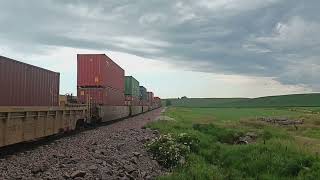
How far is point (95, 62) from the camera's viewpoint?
32.6 m

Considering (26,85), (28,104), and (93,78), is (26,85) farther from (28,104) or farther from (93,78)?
(93,78)

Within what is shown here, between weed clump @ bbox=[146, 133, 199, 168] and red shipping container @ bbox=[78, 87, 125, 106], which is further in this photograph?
red shipping container @ bbox=[78, 87, 125, 106]

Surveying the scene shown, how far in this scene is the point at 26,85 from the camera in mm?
18656

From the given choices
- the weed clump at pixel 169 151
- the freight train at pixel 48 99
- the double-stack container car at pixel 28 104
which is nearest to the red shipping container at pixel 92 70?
the freight train at pixel 48 99

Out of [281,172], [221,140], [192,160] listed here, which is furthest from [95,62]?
[281,172]

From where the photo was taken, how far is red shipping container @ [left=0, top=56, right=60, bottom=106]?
16406 millimetres

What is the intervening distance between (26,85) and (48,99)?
3.13m

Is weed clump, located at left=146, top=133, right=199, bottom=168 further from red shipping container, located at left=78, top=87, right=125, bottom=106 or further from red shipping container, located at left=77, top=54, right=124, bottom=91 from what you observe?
red shipping container, located at left=77, top=54, right=124, bottom=91

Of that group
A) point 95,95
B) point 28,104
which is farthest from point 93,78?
point 28,104

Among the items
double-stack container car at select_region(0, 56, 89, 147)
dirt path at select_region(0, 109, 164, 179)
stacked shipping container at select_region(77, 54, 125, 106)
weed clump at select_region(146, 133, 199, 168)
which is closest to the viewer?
dirt path at select_region(0, 109, 164, 179)

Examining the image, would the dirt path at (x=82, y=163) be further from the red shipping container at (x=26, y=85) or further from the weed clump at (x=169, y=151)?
the red shipping container at (x=26, y=85)

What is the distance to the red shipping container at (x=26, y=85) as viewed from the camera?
16.4 metres

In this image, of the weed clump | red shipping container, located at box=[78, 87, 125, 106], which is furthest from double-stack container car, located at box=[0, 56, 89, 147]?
red shipping container, located at box=[78, 87, 125, 106]

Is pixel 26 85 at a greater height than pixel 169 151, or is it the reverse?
pixel 26 85
